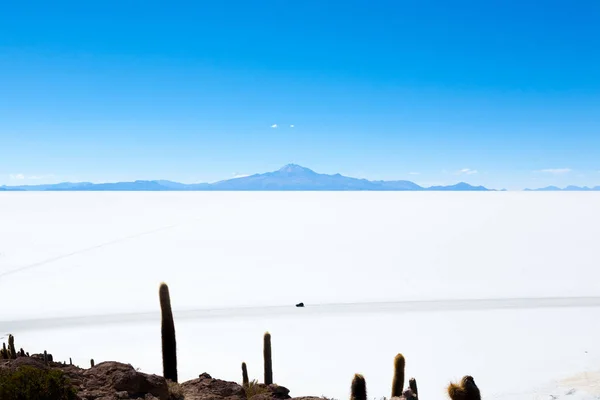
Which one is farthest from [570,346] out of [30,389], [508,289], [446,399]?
[30,389]

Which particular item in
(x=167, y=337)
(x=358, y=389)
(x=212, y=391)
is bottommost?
(x=212, y=391)

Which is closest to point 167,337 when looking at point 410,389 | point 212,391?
point 212,391

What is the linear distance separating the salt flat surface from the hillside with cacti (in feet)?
11.2

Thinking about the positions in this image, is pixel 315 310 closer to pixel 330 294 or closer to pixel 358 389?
pixel 330 294

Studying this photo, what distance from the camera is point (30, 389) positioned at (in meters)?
7.26

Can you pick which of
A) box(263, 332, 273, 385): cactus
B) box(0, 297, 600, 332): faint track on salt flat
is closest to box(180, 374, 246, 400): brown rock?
box(263, 332, 273, 385): cactus

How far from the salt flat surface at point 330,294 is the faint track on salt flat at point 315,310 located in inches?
9.1

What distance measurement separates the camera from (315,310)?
68.3 feet

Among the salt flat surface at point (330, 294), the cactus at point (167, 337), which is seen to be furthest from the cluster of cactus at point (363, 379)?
the salt flat surface at point (330, 294)

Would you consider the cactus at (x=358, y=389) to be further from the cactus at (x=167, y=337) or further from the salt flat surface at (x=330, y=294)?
the salt flat surface at (x=330, y=294)

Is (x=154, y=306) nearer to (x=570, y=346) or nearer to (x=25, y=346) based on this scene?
(x=25, y=346)

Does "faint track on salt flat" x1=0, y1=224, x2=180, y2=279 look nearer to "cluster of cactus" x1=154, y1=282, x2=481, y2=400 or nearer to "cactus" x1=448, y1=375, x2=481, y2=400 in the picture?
"cluster of cactus" x1=154, y1=282, x2=481, y2=400

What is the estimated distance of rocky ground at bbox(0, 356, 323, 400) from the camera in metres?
8.24

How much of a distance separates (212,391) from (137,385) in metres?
1.32
